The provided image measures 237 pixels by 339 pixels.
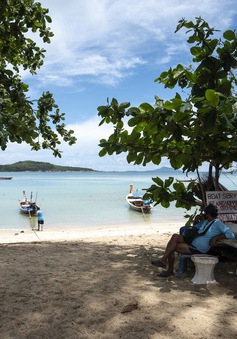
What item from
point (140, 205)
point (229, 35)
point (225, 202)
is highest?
point (229, 35)

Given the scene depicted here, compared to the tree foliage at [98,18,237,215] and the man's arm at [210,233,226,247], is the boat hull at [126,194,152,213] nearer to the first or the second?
the tree foliage at [98,18,237,215]

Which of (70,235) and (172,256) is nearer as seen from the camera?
(172,256)

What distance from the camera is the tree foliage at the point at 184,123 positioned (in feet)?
14.3

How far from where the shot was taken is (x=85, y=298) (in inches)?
163

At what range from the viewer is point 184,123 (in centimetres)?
455

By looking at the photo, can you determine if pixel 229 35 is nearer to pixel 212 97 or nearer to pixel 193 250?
pixel 212 97

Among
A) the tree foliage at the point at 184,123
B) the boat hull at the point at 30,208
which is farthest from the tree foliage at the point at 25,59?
the boat hull at the point at 30,208

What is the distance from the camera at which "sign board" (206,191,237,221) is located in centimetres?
578

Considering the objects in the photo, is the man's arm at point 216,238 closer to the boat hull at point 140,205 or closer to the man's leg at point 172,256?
the man's leg at point 172,256

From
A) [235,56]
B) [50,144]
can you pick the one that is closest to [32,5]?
[50,144]

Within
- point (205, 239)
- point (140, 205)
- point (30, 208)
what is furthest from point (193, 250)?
point (140, 205)

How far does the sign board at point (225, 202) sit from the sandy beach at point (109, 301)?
813 millimetres

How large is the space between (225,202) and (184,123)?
75.9 inches

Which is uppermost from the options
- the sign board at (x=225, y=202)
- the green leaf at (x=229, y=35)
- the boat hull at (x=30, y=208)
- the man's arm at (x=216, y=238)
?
the green leaf at (x=229, y=35)
